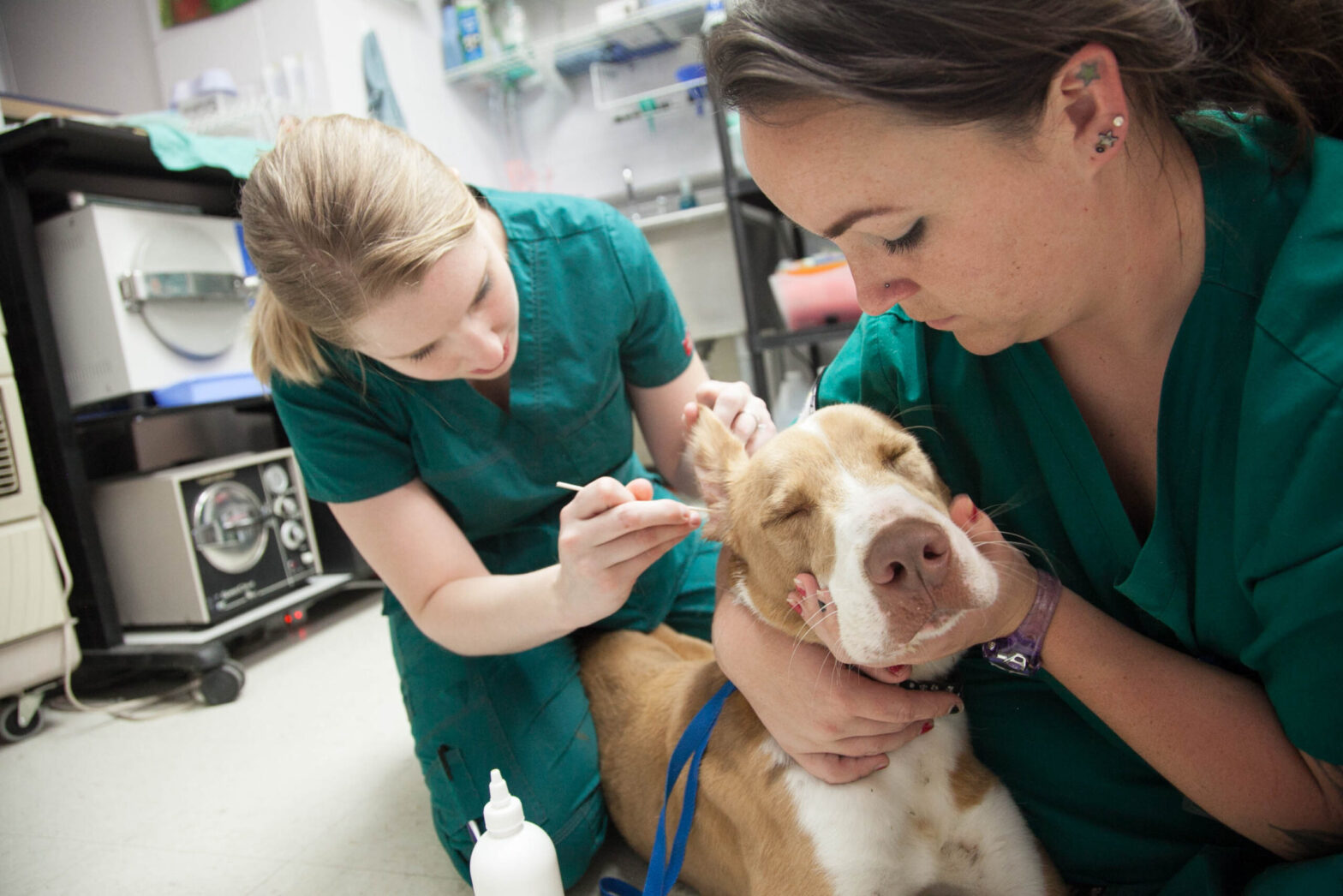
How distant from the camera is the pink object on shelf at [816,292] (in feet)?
10.2

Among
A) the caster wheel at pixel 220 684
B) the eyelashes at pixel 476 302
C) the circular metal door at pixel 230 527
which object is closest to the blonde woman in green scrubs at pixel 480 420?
the eyelashes at pixel 476 302

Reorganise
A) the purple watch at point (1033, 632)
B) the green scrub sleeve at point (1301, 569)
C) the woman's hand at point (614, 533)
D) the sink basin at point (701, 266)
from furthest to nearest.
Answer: the sink basin at point (701, 266), the woman's hand at point (614, 533), the purple watch at point (1033, 632), the green scrub sleeve at point (1301, 569)

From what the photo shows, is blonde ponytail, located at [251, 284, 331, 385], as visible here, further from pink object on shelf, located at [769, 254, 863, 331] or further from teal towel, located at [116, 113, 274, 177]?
pink object on shelf, located at [769, 254, 863, 331]

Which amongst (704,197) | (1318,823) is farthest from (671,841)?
(704,197)

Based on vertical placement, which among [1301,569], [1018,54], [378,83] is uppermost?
[378,83]

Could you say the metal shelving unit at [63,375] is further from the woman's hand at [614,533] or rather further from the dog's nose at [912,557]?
the dog's nose at [912,557]

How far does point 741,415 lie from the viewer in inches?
51.3

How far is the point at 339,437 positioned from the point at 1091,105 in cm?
119

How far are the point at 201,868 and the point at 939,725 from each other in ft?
4.60

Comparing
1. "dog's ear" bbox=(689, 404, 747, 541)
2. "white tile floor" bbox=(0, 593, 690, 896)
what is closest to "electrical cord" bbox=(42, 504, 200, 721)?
"white tile floor" bbox=(0, 593, 690, 896)

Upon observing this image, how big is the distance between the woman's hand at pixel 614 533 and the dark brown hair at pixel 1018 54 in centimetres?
48

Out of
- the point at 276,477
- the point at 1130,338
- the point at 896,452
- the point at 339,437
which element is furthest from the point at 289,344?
the point at 276,477

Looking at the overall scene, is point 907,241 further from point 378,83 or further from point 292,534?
point 378,83

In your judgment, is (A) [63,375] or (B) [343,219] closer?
(B) [343,219]
